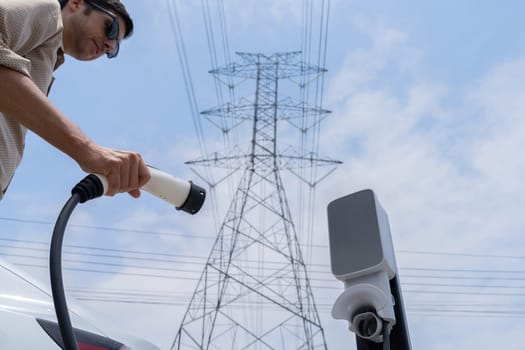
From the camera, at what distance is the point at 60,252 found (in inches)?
43.8

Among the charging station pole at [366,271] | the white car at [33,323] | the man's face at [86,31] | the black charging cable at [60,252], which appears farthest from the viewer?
the charging station pole at [366,271]

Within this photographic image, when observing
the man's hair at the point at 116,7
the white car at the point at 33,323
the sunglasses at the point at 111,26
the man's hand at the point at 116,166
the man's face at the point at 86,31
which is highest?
the man's hair at the point at 116,7

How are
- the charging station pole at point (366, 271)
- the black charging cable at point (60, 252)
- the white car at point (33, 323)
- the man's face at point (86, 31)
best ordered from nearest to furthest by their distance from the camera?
the black charging cable at point (60, 252) < the white car at point (33, 323) < the man's face at point (86, 31) < the charging station pole at point (366, 271)

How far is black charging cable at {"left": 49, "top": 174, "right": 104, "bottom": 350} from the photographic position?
1.06m

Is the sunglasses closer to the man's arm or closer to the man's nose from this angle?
the man's nose

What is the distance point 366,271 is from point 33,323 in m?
0.97

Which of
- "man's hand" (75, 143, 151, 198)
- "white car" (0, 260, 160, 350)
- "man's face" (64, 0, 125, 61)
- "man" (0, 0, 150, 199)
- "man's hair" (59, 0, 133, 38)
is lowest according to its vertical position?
"white car" (0, 260, 160, 350)

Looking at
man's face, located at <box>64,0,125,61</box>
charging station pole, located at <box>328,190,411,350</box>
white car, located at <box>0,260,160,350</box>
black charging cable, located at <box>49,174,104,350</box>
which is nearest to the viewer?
black charging cable, located at <box>49,174,104,350</box>

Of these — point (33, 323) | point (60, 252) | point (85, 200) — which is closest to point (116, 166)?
point (85, 200)

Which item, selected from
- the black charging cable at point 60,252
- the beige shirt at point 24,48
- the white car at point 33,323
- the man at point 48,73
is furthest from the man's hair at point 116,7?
the white car at point 33,323

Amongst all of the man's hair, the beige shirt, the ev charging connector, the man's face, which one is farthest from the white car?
the man's hair

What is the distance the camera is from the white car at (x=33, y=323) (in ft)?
3.84

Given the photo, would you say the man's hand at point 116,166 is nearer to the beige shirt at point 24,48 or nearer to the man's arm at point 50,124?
the man's arm at point 50,124

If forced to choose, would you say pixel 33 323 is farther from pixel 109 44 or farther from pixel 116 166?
pixel 109 44
